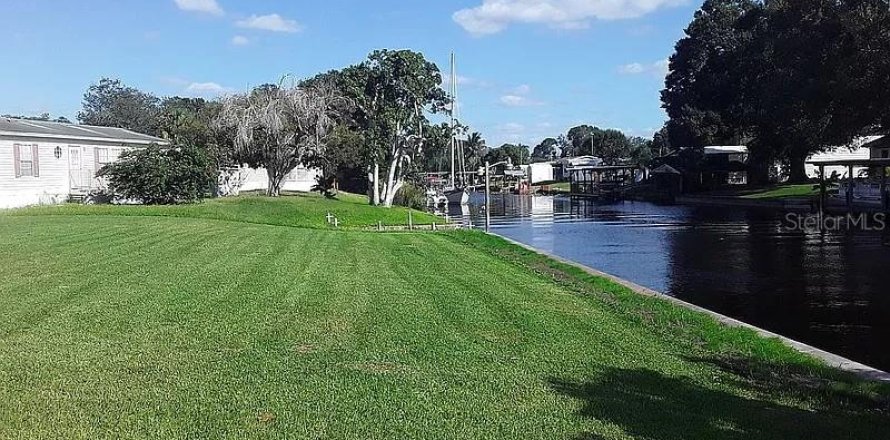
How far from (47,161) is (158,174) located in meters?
4.13

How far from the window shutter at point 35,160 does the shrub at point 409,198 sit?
22.6 m

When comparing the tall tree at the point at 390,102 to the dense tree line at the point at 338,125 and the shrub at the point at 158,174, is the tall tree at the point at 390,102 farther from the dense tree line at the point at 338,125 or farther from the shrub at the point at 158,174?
the shrub at the point at 158,174

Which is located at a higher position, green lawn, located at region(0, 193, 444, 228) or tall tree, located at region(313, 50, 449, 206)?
tall tree, located at region(313, 50, 449, 206)

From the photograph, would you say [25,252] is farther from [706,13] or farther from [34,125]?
[706,13]

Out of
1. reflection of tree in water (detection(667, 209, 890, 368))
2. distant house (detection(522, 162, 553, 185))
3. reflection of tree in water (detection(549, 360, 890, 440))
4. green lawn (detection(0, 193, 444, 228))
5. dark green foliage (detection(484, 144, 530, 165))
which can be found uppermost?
dark green foliage (detection(484, 144, 530, 165))

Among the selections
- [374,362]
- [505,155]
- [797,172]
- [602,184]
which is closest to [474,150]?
[505,155]

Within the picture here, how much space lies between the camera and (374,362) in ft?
23.3

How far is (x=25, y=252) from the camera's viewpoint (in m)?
14.7

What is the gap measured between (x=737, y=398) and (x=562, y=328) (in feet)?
9.78

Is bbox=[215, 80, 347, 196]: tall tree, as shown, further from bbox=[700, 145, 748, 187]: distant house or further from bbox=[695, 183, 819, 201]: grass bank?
bbox=[700, 145, 748, 187]: distant house

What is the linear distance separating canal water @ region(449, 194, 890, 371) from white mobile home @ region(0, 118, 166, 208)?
56.8 ft

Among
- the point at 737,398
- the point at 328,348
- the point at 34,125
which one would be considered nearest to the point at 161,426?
the point at 328,348

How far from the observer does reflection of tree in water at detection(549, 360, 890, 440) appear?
5613mm

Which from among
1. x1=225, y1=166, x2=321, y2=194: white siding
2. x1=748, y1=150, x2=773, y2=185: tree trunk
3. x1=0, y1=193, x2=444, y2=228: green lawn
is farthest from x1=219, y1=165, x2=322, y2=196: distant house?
x1=748, y1=150, x2=773, y2=185: tree trunk
